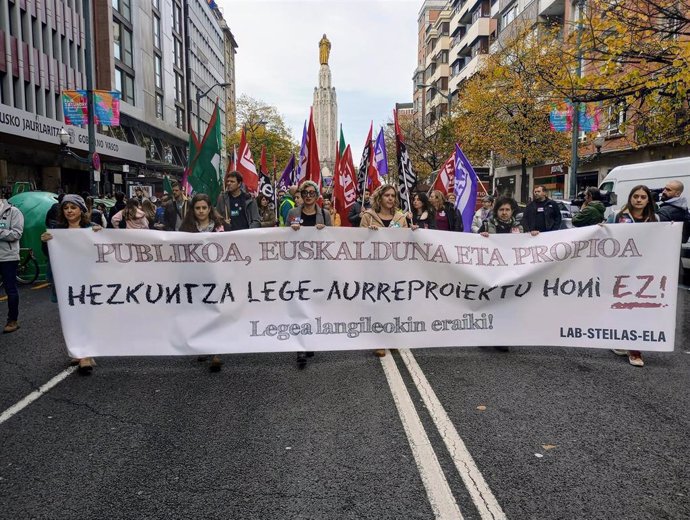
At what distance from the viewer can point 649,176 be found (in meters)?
13.4

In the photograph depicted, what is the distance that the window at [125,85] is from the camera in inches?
1496

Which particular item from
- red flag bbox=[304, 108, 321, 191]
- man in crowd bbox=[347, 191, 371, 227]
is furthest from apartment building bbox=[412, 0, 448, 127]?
red flag bbox=[304, 108, 321, 191]

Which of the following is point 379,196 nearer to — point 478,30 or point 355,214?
point 355,214

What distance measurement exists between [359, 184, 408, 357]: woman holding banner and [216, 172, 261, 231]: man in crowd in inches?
88.6

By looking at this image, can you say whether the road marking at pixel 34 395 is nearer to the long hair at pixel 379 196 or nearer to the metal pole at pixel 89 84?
the long hair at pixel 379 196

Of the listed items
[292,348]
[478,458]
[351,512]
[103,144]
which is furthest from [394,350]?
[103,144]

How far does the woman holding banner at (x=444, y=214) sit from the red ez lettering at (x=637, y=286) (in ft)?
12.4

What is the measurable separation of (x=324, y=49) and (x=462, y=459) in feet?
390

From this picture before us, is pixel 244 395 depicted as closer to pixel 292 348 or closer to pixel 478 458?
pixel 292 348

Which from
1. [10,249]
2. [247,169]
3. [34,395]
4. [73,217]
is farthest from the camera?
[247,169]

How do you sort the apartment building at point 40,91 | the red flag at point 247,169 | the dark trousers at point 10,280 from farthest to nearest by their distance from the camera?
1. the apartment building at point 40,91
2. the red flag at point 247,169
3. the dark trousers at point 10,280

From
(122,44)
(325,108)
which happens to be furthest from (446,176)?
(325,108)

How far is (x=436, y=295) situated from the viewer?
5816mm

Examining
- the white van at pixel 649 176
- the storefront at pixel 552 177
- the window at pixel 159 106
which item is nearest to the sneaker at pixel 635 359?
the white van at pixel 649 176
